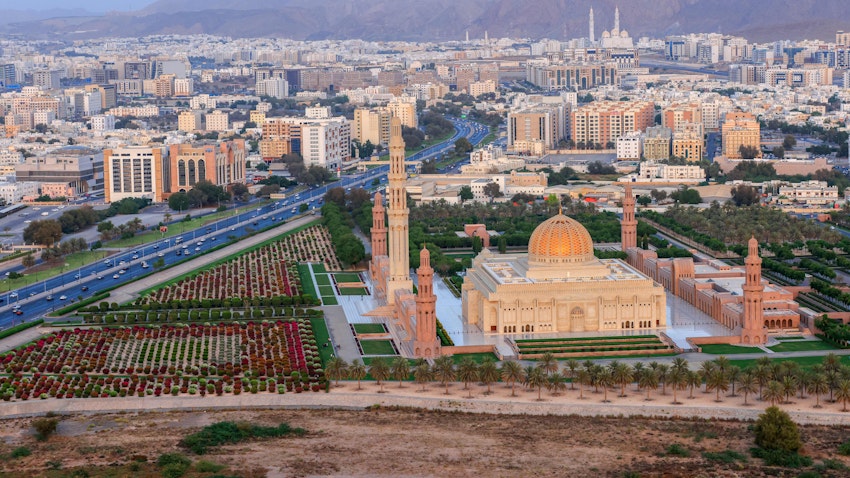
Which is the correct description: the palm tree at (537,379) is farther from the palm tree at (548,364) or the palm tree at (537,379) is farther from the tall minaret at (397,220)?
the tall minaret at (397,220)

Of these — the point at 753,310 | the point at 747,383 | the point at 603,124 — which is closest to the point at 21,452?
the point at 747,383

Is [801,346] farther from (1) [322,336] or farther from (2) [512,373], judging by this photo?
(1) [322,336]

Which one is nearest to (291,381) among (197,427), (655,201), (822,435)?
(197,427)

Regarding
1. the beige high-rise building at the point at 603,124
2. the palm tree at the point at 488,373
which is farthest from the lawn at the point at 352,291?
the beige high-rise building at the point at 603,124

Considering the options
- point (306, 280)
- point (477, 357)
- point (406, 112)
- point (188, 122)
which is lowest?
point (477, 357)

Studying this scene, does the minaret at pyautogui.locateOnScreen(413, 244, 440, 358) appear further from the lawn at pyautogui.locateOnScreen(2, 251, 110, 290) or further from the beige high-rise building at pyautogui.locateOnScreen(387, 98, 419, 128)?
the beige high-rise building at pyautogui.locateOnScreen(387, 98, 419, 128)

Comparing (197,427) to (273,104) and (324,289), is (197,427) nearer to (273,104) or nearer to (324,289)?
(324,289)

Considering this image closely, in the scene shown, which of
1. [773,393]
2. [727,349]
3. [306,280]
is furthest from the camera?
[306,280]
